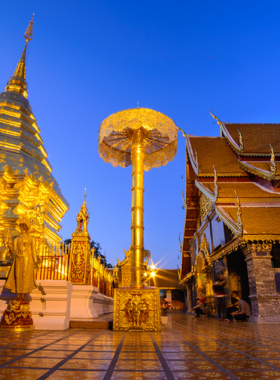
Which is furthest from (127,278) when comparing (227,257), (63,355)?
(63,355)

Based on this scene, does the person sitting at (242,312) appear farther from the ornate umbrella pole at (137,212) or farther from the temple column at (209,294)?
the ornate umbrella pole at (137,212)

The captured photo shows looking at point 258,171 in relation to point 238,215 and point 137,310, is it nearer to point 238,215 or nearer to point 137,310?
point 238,215

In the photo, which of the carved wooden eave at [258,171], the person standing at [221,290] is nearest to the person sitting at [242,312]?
the person standing at [221,290]

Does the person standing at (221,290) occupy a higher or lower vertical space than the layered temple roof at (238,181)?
lower

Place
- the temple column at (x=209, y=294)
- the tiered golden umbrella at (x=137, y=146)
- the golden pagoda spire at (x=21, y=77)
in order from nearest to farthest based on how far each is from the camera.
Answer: the tiered golden umbrella at (x=137, y=146) < the temple column at (x=209, y=294) < the golden pagoda spire at (x=21, y=77)

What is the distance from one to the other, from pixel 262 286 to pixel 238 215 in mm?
1945

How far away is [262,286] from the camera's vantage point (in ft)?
24.8

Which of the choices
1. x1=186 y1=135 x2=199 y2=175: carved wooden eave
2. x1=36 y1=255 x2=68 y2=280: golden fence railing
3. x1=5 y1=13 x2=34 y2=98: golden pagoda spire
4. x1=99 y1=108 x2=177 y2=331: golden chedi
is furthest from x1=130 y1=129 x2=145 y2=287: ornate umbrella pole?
x1=5 y1=13 x2=34 y2=98: golden pagoda spire

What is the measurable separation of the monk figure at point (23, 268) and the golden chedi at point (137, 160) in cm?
155

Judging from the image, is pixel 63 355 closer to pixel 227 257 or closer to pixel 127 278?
pixel 227 257

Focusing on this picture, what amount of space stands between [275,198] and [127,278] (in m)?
7.70

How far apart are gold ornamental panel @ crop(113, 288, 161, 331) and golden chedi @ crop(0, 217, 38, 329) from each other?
1478mm

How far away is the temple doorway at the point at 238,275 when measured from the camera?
9547mm

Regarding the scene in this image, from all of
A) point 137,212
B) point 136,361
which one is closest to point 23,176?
point 137,212
